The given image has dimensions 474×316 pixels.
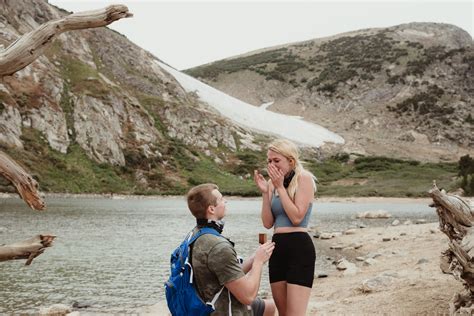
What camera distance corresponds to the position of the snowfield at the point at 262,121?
103625 mm

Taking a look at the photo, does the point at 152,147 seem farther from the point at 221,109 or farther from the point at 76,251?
the point at 76,251

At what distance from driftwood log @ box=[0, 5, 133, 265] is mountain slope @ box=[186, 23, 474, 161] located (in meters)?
96.1

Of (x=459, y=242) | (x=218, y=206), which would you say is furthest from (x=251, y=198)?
(x=218, y=206)

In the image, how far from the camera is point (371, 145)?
10650cm

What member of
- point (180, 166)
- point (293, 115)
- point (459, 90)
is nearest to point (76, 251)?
point (180, 166)

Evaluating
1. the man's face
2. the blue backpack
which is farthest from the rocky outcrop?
the man's face

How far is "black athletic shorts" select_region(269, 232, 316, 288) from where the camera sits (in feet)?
18.4

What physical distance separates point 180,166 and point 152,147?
461cm

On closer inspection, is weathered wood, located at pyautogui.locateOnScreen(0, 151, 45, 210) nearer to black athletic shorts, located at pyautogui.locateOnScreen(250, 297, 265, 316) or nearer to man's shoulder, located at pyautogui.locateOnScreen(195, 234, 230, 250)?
man's shoulder, located at pyautogui.locateOnScreen(195, 234, 230, 250)

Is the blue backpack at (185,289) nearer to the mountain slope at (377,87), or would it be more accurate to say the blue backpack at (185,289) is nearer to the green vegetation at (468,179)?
the green vegetation at (468,179)

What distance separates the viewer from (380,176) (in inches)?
3174

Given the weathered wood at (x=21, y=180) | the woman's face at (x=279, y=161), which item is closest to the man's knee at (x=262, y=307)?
the woman's face at (x=279, y=161)

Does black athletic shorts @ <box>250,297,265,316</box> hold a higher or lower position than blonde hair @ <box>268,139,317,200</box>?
lower

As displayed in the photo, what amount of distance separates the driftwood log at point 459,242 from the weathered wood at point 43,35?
4.78 meters
